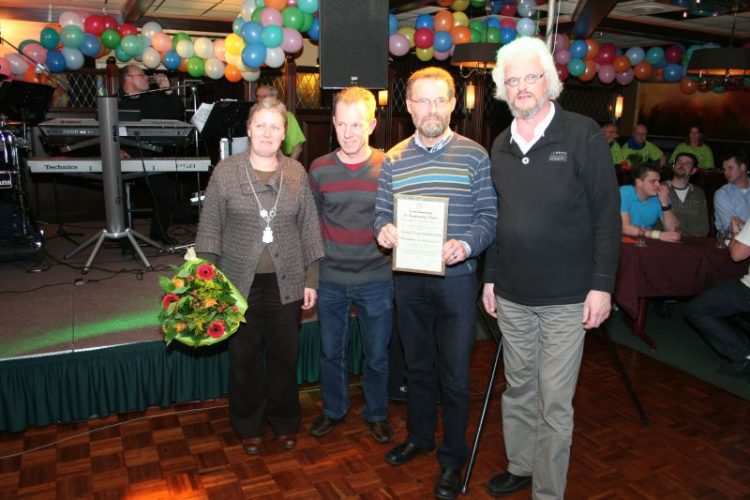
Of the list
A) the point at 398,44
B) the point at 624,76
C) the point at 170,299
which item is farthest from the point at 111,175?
the point at 624,76

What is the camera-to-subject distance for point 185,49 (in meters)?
6.97

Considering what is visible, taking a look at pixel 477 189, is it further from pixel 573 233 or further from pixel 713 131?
pixel 713 131

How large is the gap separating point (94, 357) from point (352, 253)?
1.53 metres

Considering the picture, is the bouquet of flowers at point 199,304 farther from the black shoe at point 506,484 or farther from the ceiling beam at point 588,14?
the ceiling beam at point 588,14

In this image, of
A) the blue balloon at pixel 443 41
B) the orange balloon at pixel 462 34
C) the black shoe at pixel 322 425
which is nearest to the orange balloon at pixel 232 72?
the blue balloon at pixel 443 41

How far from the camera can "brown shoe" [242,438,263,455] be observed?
2.88 metres

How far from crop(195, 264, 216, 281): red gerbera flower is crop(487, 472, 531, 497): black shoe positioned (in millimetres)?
1482

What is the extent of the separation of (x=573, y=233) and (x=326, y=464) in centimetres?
157

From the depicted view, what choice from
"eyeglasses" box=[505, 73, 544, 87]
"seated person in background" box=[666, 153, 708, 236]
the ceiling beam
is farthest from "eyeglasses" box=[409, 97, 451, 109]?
the ceiling beam

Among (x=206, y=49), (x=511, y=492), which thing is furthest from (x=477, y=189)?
(x=206, y=49)

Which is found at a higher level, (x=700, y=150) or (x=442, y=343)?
(x=700, y=150)

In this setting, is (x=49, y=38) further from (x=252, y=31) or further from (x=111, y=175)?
(x=111, y=175)

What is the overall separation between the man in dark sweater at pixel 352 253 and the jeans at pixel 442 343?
25cm

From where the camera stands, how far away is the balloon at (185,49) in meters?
6.96
